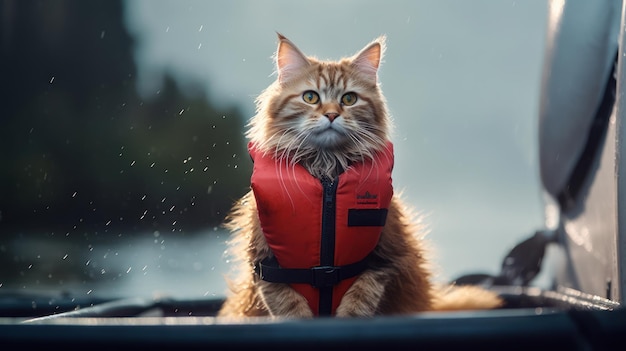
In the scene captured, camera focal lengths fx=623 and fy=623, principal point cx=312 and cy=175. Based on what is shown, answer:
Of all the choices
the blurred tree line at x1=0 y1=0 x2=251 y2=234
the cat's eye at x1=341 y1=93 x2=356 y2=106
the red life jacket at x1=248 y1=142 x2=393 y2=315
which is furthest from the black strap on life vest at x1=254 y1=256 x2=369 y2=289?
the cat's eye at x1=341 y1=93 x2=356 y2=106

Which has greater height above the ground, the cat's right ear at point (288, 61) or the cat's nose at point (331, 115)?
the cat's right ear at point (288, 61)

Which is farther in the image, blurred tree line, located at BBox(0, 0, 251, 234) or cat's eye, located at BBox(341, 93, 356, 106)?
blurred tree line, located at BBox(0, 0, 251, 234)

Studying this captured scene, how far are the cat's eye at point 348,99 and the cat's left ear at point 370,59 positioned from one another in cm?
7

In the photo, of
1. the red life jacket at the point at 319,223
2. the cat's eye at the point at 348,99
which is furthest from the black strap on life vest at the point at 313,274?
the cat's eye at the point at 348,99

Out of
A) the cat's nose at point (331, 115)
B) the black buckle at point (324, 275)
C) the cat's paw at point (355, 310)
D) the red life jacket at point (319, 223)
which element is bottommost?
the cat's paw at point (355, 310)

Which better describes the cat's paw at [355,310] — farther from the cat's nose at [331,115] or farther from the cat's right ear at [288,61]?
the cat's right ear at [288,61]

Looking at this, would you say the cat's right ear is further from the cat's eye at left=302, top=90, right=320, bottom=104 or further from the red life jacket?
the red life jacket

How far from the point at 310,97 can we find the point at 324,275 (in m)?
0.32

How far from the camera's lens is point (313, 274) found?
1.03 m

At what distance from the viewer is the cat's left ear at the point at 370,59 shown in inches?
46.0

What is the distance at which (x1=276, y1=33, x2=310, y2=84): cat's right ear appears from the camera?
1.14 metres

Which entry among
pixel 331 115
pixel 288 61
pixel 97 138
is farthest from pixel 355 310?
pixel 97 138

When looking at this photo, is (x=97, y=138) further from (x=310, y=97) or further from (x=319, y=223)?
(x=319, y=223)

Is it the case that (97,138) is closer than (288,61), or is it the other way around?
(288,61)
